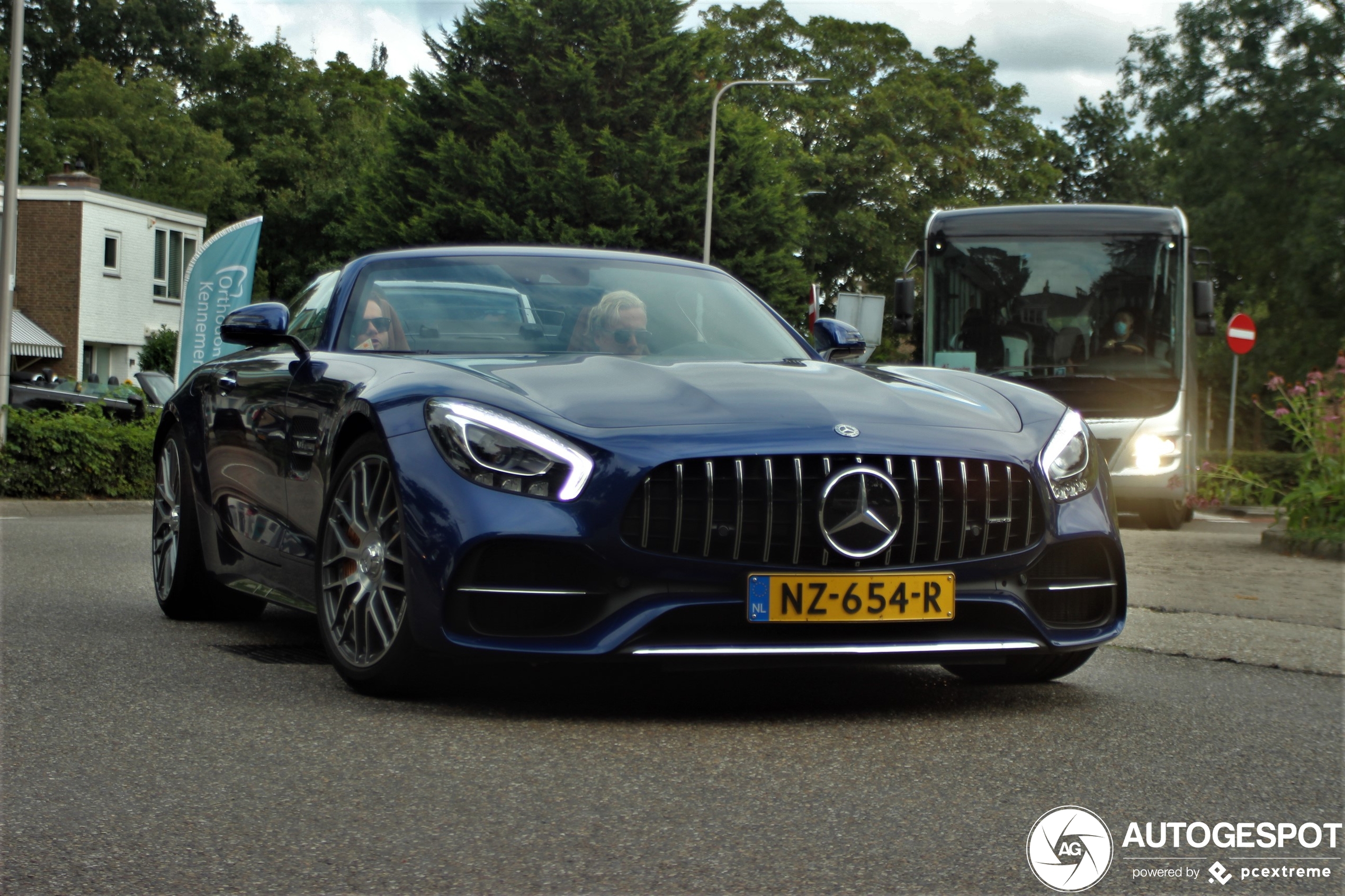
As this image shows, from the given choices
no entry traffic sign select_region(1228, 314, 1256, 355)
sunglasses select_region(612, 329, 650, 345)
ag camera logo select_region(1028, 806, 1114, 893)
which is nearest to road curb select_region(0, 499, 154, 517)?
sunglasses select_region(612, 329, 650, 345)

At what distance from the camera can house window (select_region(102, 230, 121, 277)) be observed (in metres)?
46.3

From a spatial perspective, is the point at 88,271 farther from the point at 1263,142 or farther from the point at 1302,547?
the point at 1302,547

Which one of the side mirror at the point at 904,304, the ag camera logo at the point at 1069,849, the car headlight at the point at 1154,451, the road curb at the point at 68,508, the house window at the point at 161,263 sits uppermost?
the house window at the point at 161,263

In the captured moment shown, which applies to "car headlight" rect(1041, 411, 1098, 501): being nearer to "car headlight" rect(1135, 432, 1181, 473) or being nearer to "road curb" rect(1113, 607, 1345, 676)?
"road curb" rect(1113, 607, 1345, 676)

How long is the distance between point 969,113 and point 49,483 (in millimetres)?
44596

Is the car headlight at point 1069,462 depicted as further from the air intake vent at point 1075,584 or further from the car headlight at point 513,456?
the car headlight at point 513,456

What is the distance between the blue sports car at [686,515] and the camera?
4.37 metres

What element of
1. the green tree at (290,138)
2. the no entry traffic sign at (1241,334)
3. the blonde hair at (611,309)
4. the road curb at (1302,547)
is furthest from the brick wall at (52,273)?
the blonde hair at (611,309)

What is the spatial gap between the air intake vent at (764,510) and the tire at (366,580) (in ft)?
2.28

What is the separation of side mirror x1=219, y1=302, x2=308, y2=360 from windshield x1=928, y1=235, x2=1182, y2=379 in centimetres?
1104

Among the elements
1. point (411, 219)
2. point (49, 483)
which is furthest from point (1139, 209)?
point (411, 219)

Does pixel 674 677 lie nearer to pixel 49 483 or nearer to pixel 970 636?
pixel 970 636

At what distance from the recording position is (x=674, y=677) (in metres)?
5.36

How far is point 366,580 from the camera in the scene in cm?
479
